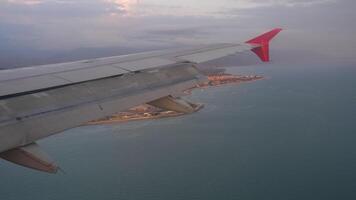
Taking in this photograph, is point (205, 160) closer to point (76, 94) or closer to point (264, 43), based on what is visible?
point (264, 43)

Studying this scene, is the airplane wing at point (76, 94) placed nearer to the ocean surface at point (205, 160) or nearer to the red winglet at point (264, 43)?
the red winglet at point (264, 43)

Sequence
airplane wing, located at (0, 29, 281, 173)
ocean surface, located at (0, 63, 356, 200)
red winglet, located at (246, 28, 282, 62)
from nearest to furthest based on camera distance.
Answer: airplane wing, located at (0, 29, 281, 173)
red winglet, located at (246, 28, 282, 62)
ocean surface, located at (0, 63, 356, 200)

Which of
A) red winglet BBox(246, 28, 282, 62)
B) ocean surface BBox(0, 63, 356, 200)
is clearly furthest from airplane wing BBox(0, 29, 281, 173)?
ocean surface BBox(0, 63, 356, 200)

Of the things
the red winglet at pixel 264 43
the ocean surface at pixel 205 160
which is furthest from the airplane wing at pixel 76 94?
the ocean surface at pixel 205 160

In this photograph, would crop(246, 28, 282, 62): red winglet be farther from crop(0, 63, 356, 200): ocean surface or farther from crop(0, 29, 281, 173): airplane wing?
crop(0, 63, 356, 200): ocean surface

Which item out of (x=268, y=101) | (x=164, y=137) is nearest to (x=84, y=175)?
(x=164, y=137)

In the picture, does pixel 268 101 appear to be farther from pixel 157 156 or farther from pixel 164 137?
pixel 157 156
